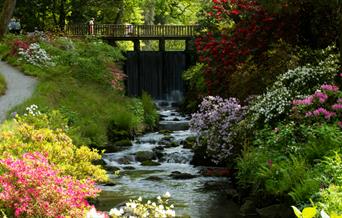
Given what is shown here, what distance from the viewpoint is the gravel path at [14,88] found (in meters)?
16.3

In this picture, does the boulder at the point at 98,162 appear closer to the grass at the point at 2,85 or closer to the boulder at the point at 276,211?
the grass at the point at 2,85

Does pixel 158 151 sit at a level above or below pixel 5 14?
below

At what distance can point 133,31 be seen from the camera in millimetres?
32219

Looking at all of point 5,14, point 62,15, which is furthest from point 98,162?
point 62,15

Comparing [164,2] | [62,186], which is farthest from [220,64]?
[164,2]

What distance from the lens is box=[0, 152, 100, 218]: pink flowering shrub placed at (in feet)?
21.7

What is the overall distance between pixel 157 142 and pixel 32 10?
1651cm

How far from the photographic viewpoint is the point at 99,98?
65.0ft

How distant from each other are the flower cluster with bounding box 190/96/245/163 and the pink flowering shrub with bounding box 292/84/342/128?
224cm

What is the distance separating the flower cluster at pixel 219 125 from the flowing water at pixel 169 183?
0.74 metres

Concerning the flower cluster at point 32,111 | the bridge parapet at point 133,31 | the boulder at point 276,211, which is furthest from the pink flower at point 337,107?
the bridge parapet at point 133,31

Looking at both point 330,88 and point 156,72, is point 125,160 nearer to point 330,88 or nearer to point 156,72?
point 330,88

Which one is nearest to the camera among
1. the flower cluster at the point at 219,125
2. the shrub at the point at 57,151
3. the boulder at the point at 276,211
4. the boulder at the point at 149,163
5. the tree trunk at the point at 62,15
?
the shrub at the point at 57,151

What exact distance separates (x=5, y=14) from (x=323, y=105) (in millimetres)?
17569
